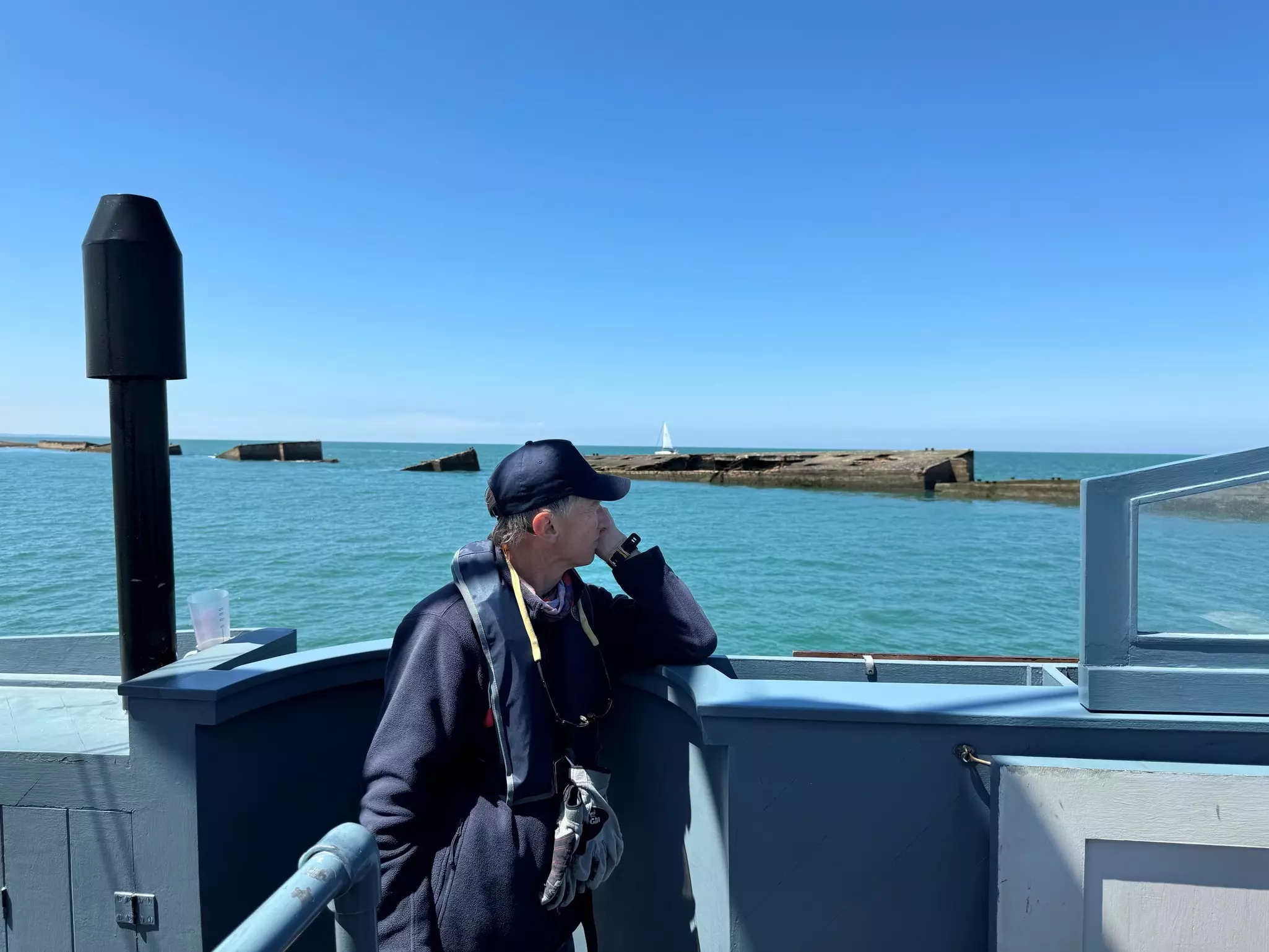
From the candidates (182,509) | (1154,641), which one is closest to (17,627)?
(1154,641)

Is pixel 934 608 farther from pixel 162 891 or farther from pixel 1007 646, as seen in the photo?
pixel 162 891

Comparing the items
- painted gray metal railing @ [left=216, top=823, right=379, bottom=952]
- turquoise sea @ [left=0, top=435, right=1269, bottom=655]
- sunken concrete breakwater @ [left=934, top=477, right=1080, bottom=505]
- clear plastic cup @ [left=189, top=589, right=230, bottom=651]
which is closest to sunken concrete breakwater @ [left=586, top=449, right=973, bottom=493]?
sunken concrete breakwater @ [left=934, top=477, right=1080, bottom=505]

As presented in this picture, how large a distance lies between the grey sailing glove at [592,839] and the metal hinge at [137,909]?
107 centimetres

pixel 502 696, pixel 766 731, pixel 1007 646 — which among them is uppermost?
pixel 502 696

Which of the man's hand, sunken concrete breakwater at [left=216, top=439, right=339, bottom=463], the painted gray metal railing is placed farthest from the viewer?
sunken concrete breakwater at [left=216, top=439, right=339, bottom=463]

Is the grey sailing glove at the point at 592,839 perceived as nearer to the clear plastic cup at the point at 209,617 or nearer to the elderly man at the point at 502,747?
the elderly man at the point at 502,747

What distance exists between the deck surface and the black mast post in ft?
0.49

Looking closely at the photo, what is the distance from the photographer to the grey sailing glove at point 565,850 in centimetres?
150

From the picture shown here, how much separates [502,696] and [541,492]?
1.50 ft

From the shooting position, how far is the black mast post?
1980mm

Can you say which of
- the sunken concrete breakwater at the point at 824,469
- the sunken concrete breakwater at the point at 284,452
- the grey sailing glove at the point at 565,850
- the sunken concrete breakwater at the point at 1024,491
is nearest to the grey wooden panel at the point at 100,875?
the grey sailing glove at the point at 565,850

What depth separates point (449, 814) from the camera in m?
1.52

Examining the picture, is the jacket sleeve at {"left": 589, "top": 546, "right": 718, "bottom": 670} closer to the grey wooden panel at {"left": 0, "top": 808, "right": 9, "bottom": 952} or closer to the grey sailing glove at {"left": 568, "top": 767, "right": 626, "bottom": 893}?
the grey sailing glove at {"left": 568, "top": 767, "right": 626, "bottom": 893}

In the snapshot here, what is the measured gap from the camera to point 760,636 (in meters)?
15.1
